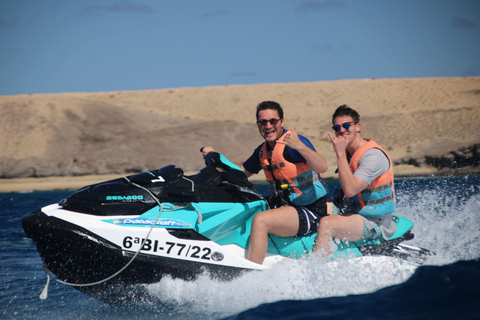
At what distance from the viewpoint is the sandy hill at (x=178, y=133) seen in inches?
955

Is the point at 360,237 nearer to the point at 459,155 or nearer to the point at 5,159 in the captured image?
the point at 459,155

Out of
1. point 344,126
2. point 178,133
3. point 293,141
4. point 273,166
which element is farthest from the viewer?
point 178,133

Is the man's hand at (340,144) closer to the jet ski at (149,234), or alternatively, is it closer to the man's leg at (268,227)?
the man's leg at (268,227)

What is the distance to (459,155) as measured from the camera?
21.7 m

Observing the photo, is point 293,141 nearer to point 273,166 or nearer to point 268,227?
point 273,166

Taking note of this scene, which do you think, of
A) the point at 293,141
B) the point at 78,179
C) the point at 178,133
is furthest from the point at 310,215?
the point at 178,133

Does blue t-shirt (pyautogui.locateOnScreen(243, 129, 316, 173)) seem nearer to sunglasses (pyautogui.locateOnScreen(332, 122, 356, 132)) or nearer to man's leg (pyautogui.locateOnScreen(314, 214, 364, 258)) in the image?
sunglasses (pyautogui.locateOnScreen(332, 122, 356, 132))

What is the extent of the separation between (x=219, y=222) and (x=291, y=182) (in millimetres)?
704

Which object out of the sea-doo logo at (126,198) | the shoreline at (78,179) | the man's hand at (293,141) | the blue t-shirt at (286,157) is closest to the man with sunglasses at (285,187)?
the blue t-shirt at (286,157)

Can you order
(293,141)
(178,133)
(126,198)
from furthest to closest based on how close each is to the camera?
(178,133) < (126,198) < (293,141)

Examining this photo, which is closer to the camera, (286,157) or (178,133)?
(286,157)

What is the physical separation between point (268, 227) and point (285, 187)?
0.40 m

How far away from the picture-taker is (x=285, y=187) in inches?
160

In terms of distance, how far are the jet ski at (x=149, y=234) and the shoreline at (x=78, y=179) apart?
16474 millimetres
